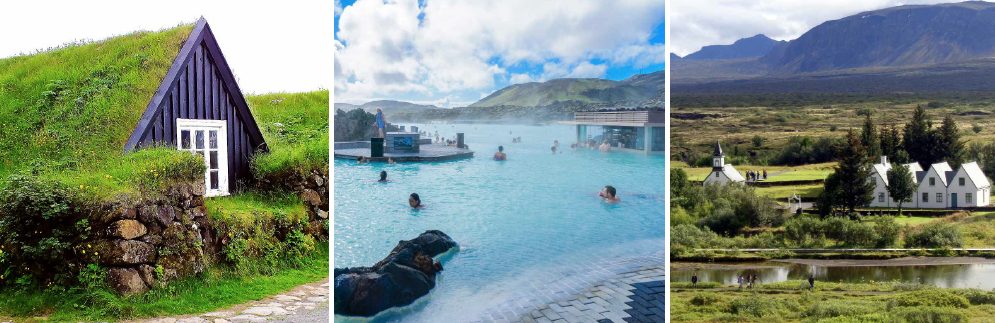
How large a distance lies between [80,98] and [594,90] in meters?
6.46

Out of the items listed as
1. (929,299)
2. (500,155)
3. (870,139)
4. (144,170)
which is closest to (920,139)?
(870,139)

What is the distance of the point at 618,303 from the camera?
501 cm

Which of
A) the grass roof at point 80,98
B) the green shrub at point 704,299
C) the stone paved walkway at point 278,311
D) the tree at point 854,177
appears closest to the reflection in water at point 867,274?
the green shrub at point 704,299

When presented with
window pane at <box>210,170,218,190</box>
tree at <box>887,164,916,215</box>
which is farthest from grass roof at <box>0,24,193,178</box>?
tree at <box>887,164,916,215</box>

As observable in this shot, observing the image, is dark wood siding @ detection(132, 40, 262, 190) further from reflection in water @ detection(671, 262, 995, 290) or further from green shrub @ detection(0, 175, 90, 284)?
reflection in water @ detection(671, 262, 995, 290)

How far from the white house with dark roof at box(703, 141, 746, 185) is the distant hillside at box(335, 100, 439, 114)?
2.74 m

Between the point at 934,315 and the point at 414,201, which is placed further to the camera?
the point at 934,315

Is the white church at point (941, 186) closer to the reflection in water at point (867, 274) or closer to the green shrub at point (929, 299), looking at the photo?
the reflection in water at point (867, 274)

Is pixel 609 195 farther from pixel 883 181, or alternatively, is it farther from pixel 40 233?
pixel 40 233

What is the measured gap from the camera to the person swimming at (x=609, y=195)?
5.07m

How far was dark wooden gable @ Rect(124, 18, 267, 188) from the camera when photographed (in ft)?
25.1

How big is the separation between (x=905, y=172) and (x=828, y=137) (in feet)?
2.16

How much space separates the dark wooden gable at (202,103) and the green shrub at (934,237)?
6.91m

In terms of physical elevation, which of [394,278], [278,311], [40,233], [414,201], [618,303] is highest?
[414,201]
